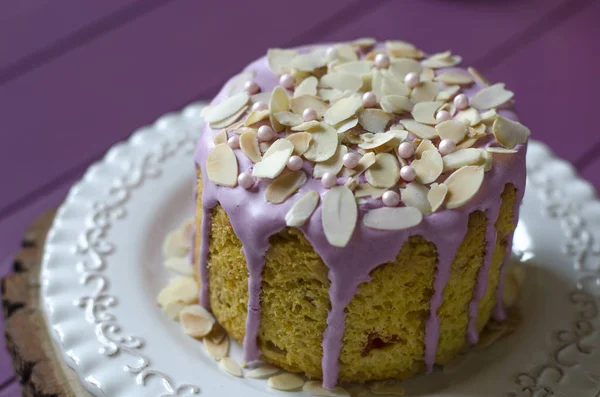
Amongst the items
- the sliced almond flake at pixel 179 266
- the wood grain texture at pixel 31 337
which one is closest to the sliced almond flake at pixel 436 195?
the sliced almond flake at pixel 179 266

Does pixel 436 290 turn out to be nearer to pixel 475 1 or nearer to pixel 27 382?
pixel 27 382

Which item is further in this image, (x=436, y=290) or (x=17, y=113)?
(x=17, y=113)

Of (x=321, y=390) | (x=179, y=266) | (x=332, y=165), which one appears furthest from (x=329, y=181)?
(x=179, y=266)

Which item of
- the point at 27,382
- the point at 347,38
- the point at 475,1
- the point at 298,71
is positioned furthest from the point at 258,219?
the point at 475,1

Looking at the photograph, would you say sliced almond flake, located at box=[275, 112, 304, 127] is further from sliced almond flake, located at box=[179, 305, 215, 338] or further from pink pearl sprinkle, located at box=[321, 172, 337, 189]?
sliced almond flake, located at box=[179, 305, 215, 338]

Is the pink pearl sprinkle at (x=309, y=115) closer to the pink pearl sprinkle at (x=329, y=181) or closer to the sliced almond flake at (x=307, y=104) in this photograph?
the sliced almond flake at (x=307, y=104)

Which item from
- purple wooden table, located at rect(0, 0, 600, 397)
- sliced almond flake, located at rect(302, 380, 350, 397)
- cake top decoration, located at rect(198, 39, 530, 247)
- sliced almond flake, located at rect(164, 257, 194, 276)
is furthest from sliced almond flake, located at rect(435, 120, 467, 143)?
purple wooden table, located at rect(0, 0, 600, 397)
